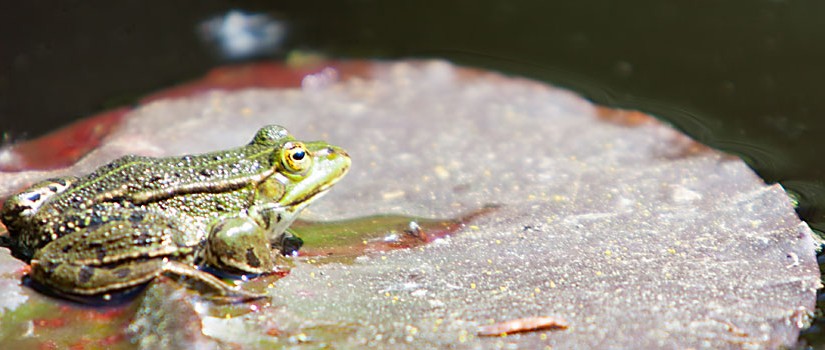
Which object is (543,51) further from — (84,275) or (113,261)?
(84,275)

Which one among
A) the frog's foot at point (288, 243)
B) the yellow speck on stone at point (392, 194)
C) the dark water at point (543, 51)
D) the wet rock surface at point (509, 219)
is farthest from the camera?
the dark water at point (543, 51)

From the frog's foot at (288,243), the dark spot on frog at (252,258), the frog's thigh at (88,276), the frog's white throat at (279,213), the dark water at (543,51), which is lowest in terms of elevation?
the frog's thigh at (88,276)

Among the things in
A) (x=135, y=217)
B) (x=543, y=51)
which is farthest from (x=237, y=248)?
(x=543, y=51)

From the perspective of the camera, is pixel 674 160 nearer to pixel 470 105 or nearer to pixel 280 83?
pixel 470 105

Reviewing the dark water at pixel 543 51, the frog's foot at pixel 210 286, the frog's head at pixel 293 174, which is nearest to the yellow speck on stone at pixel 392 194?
the frog's head at pixel 293 174

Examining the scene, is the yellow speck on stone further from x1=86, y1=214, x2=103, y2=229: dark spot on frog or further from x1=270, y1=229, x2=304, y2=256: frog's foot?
x1=86, y1=214, x2=103, y2=229: dark spot on frog

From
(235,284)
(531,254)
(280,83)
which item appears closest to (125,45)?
(280,83)

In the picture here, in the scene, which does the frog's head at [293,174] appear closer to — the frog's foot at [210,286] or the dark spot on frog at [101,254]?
the frog's foot at [210,286]

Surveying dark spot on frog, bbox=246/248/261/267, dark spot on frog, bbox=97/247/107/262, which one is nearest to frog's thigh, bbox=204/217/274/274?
dark spot on frog, bbox=246/248/261/267
